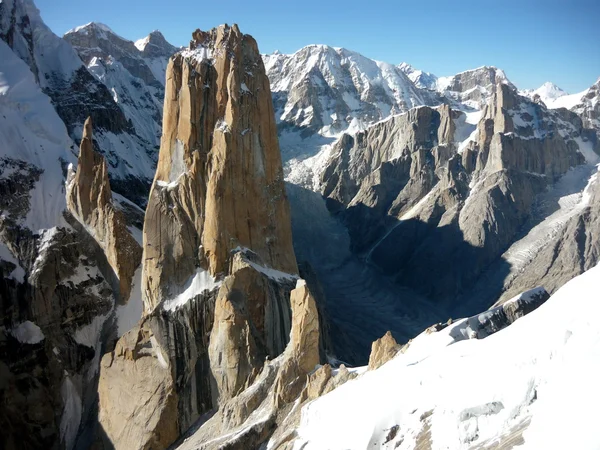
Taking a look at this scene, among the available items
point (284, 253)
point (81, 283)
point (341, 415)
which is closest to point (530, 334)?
point (341, 415)

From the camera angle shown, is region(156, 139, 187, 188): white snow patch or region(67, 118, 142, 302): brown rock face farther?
region(67, 118, 142, 302): brown rock face

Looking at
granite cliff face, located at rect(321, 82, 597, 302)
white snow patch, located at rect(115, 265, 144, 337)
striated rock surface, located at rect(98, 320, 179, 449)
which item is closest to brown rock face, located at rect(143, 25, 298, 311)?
striated rock surface, located at rect(98, 320, 179, 449)

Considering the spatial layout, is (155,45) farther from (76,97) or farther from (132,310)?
(132,310)

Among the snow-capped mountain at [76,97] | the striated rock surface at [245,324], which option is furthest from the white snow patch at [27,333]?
the snow-capped mountain at [76,97]

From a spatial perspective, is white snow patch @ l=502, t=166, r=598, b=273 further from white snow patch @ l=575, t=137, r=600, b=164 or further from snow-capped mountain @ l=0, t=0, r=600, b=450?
white snow patch @ l=575, t=137, r=600, b=164

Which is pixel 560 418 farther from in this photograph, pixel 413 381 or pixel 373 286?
pixel 373 286

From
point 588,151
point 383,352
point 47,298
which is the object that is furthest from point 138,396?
point 588,151
